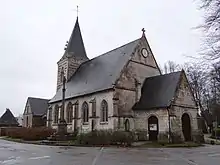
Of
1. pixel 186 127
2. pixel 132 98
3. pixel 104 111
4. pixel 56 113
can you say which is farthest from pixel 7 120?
pixel 186 127

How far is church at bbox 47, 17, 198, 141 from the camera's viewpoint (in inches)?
1120

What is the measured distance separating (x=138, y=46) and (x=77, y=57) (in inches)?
544

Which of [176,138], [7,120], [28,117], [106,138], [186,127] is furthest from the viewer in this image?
[7,120]

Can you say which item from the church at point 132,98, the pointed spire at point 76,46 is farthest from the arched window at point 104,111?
the pointed spire at point 76,46

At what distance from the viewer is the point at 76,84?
38.5 meters

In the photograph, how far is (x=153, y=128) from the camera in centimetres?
2884

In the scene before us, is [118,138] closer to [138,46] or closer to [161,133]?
[161,133]

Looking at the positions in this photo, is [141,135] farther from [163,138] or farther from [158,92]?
[158,92]

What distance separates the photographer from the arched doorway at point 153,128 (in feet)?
94.0

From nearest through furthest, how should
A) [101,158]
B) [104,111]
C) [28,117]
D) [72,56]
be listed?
[101,158]
[104,111]
[72,56]
[28,117]

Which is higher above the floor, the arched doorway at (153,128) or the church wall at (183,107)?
the church wall at (183,107)

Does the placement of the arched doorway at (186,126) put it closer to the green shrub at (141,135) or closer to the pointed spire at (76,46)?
the green shrub at (141,135)

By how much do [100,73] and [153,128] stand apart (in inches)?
402

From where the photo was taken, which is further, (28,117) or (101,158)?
(28,117)
